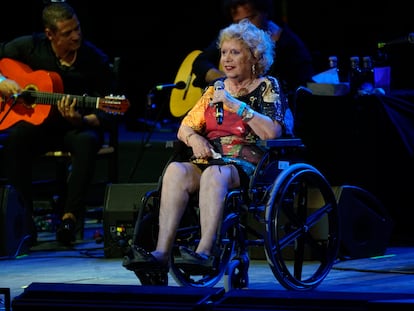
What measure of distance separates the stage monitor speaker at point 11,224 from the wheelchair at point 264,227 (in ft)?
4.39

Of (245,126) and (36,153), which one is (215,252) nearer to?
(245,126)

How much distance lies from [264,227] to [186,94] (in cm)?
270

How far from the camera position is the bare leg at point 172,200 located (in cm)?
486

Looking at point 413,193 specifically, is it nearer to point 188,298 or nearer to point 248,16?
point 248,16

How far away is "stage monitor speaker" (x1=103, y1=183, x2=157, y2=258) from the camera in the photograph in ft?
20.1

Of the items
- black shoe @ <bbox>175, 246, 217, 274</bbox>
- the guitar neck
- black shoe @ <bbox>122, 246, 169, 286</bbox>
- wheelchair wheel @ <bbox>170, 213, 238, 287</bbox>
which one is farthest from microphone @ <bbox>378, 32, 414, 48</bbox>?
the guitar neck

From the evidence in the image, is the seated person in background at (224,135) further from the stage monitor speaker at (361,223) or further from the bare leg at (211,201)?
the stage monitor speaker at (361,223)

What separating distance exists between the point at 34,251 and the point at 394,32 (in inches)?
162

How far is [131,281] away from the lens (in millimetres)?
5430

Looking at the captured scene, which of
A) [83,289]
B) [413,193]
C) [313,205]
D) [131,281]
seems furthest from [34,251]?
[83,289]

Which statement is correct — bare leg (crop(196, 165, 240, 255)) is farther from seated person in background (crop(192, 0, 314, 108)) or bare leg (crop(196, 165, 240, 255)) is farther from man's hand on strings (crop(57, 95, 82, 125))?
man's hand on strings (crop(57, 95, 82, 125))

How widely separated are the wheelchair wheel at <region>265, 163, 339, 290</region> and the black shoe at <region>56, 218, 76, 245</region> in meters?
1.69

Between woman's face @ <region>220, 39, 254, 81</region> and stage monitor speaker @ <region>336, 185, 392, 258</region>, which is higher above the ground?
woman's face @ <region>220, 39, 254, 81</region>

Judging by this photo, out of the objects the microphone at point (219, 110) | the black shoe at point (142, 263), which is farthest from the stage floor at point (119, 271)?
the microphone at point (219, 110)
